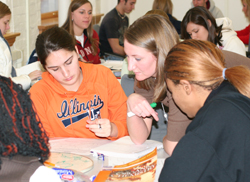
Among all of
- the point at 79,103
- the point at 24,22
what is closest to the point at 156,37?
the point at 79,103

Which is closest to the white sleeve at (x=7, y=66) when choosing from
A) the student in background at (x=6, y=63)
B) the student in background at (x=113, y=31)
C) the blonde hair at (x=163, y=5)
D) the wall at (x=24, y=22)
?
the student in background at (x=6, y=63)

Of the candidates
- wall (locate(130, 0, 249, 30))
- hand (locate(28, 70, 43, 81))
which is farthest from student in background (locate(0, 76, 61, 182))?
wall (locate(130, 0, 249, 30))

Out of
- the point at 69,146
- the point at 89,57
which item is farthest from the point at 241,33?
the point at 69,146

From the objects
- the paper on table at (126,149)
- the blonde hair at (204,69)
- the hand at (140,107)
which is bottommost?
the paper on table at (126,149)

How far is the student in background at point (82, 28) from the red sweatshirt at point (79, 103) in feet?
5.34

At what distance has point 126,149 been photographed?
134 centimetres

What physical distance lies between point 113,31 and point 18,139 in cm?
384

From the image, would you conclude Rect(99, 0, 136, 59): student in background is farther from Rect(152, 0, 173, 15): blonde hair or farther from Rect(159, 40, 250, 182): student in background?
Rect(159, 40, 250, 182): student in background

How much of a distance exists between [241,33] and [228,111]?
17.2 feet

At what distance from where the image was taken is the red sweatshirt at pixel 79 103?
1572mm

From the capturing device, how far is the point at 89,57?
11.0ft

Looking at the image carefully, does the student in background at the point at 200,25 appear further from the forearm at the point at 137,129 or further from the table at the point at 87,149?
the table at the point at 87,149

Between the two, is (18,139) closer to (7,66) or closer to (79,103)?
(79,103)

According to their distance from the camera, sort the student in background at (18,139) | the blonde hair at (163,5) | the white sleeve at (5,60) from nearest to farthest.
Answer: the student in background at (18,139), the white sleeve at (5,60), the blonde hair at (163,5)
